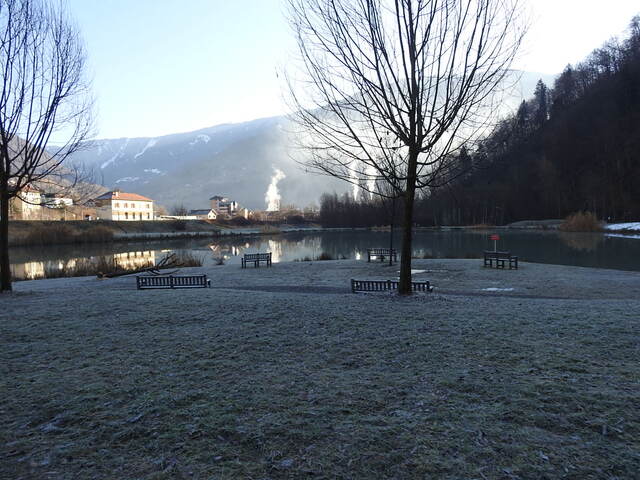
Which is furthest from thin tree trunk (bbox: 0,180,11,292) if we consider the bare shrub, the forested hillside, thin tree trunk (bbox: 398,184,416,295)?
the bare shrub

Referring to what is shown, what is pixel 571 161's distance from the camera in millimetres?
88812

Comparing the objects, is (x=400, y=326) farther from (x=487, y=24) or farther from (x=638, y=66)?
(x=638, y=66)

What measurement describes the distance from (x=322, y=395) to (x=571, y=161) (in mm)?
104621

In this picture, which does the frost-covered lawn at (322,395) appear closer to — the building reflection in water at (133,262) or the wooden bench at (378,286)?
the wooden bench at (378,286)

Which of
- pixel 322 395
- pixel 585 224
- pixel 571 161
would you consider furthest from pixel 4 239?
pixel 571 161

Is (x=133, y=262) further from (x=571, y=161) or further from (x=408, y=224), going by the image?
(x=571, y=161)

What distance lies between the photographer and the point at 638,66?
262 feet

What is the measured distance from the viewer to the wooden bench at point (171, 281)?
1462cm

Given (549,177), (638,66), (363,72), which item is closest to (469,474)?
(363,72)

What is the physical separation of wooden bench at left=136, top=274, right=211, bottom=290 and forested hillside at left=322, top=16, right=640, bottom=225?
197ft

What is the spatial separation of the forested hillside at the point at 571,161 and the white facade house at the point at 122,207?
186 feet

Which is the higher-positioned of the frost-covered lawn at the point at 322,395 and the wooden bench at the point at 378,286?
the wooden bench at the point at 378,286

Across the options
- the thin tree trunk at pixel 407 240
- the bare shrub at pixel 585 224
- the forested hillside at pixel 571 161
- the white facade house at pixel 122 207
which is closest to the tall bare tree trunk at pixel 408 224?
the thin tree trunk at pixel 407 240

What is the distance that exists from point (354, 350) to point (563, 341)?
9.92 feet
